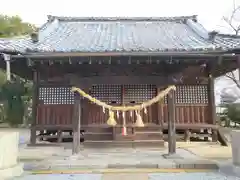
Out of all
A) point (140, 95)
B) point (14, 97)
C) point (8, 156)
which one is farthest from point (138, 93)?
point (14, 97)

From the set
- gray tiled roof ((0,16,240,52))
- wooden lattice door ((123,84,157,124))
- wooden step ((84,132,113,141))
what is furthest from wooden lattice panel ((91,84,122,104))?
gray tiled roof ((0,16,240,52))

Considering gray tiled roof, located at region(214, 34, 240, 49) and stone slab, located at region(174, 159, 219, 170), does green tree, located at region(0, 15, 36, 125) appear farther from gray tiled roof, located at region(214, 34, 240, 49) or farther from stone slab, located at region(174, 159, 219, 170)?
stone slab, located at region(174, 159, 219, 170)

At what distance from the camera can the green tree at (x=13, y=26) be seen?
30859 millimetres

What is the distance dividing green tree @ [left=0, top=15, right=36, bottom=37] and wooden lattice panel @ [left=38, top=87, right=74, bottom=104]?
68.5 feet

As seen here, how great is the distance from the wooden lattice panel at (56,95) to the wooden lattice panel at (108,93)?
45.8 inches

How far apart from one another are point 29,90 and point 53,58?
77.9ft

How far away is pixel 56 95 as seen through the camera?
1137cm

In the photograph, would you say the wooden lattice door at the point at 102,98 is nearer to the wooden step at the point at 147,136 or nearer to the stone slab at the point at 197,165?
the wooden step at the point at 147,136

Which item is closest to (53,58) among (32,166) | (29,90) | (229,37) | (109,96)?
(32,166)

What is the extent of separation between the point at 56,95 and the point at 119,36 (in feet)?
12.0

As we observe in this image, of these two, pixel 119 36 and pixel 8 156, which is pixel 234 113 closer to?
pixel 119 36

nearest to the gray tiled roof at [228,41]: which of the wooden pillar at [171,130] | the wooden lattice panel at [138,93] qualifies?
the wooden pillar at [171,130]

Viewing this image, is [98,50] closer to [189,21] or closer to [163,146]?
[163,146]

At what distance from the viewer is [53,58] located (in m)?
7.51
